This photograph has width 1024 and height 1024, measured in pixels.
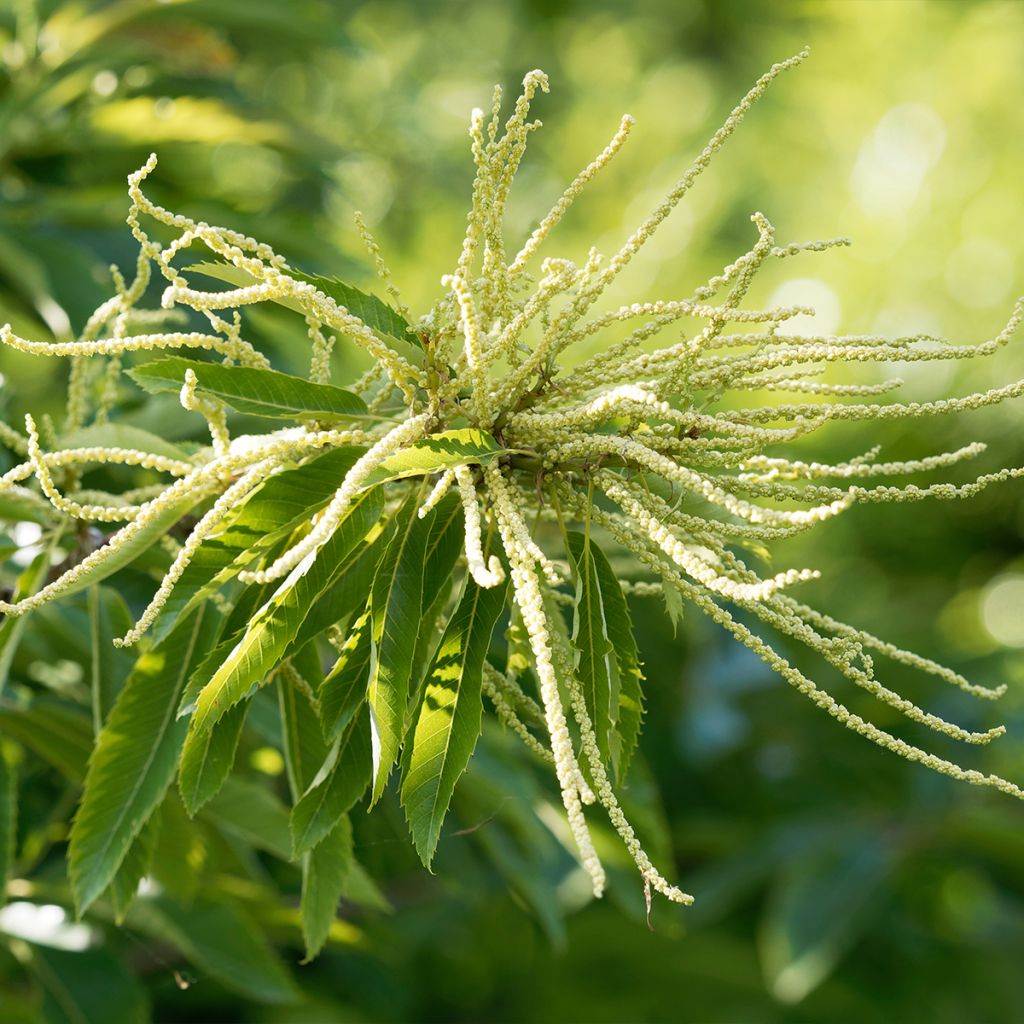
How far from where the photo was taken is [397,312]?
1.24 m

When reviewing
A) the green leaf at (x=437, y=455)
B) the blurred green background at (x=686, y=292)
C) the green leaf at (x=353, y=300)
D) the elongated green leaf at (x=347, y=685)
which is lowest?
the elongated green leaf at (x=347, y=685)

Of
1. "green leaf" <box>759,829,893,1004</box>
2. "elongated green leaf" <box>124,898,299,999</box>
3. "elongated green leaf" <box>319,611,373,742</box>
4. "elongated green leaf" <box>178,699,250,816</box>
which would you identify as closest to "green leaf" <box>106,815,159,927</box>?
"elongated green leaf" <box>178,699,250,816</box>

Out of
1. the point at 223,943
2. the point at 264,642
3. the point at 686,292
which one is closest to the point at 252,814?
the point at 223,943

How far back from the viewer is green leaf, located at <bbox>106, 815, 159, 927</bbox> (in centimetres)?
143

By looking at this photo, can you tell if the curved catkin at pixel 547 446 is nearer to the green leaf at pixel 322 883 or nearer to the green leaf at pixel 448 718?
the green leaf at pixel 448 718

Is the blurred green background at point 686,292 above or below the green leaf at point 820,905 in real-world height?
above

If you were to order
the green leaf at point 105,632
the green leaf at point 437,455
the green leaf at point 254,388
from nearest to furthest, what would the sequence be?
the green leaf at point 437,455
the green leaf at point 254,388
the green leaf at point 105,632

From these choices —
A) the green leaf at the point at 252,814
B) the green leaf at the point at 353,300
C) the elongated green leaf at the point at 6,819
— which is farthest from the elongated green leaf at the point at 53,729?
the green leaf at the point at 353,300

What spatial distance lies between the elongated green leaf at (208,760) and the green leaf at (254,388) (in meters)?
0.29

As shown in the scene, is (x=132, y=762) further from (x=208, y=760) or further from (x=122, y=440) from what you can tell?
(x=122, y=440)

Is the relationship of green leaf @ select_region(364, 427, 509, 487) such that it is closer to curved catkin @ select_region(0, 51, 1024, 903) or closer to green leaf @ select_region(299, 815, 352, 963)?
curved catkin @ select_region(0, 51, 1024, 903)

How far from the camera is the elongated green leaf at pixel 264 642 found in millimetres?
1137

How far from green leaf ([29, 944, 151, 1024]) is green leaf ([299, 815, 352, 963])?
829 mm

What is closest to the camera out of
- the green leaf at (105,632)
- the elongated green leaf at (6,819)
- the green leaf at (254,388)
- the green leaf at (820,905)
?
the green leaf at (254,388)
